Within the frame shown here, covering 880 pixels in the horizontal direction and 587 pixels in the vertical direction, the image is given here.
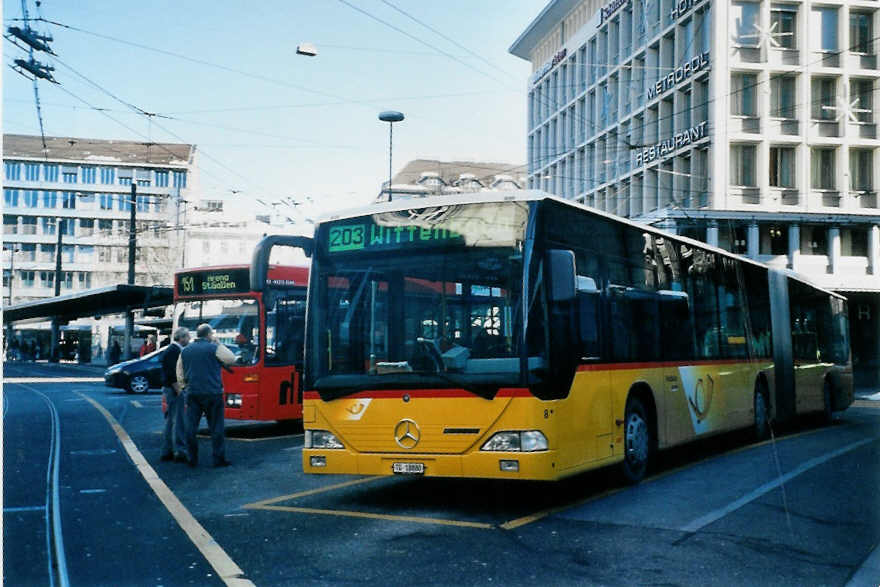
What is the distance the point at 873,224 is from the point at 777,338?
27.4 metres

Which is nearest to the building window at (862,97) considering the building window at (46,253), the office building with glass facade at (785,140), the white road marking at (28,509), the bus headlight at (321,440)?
the office building with glass facade at (785,140)

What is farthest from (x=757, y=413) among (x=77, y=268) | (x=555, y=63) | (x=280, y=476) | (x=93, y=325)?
(x=77, y=268)

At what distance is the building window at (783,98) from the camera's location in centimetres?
4041

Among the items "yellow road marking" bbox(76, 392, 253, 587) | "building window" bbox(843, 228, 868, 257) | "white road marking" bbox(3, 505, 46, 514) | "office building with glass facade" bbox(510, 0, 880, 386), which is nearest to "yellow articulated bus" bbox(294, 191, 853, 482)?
"yellow road marking" bbox(76, 392, 253, 587)

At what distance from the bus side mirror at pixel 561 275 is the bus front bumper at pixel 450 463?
4.37ft

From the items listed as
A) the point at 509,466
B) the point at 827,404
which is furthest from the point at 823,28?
the point at 509,466

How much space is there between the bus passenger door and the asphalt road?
2.47 metres

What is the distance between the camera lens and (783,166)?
40781 millimetres

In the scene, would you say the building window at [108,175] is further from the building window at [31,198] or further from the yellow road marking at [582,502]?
the yellow road marking at [582,502]

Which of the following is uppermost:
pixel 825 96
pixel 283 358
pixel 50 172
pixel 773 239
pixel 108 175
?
pixel 108 175

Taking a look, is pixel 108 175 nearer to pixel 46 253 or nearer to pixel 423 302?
pixel 46 253

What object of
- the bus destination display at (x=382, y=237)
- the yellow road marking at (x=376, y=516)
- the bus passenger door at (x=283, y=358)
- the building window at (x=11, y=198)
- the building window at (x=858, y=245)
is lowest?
the yellow road marking at (x=376, y=516)

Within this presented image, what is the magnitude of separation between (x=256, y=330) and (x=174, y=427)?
10.9ft

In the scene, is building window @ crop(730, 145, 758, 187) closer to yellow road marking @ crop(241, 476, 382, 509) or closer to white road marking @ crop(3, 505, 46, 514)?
yellow road marking @ crop(241, 476, 382, 509)
